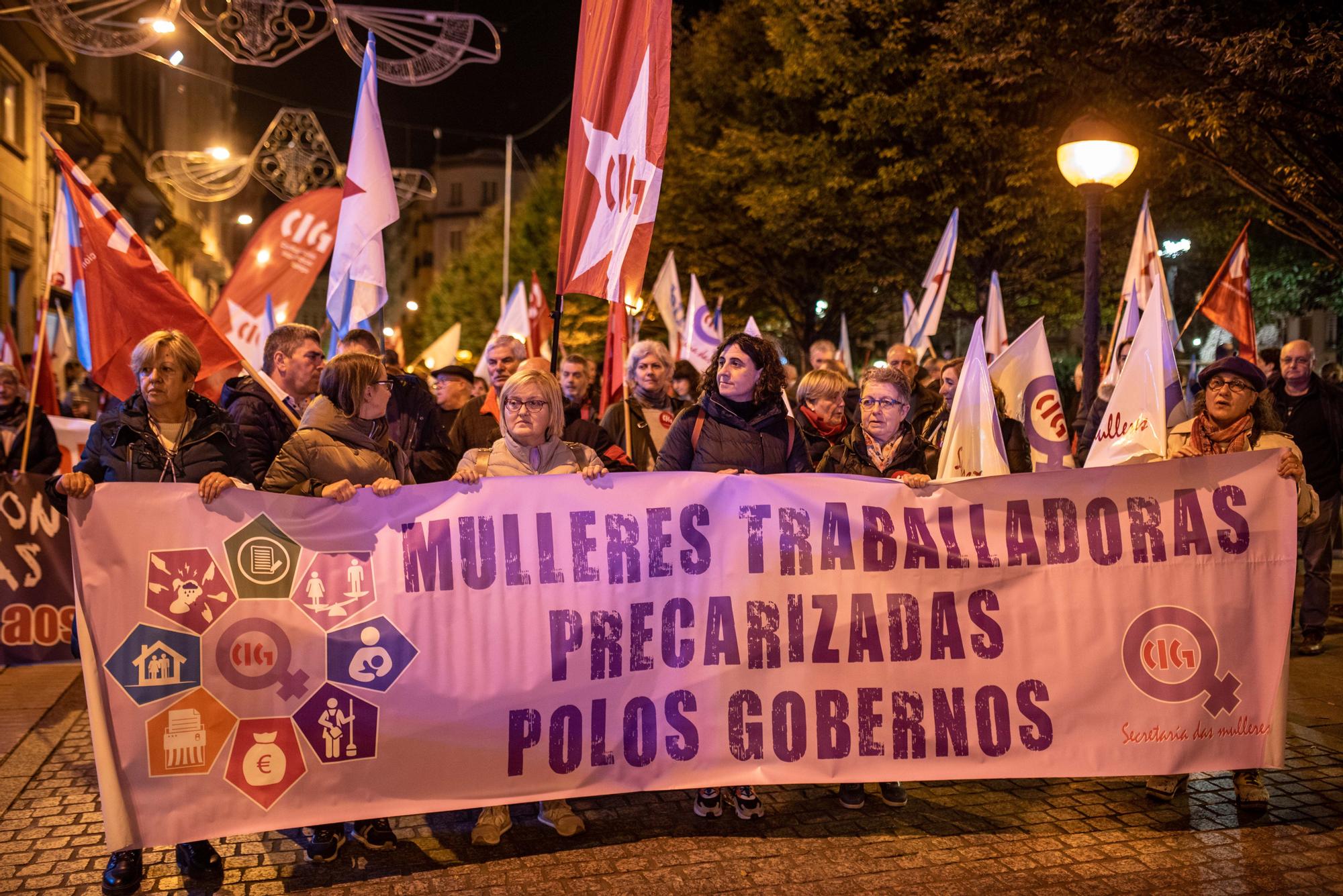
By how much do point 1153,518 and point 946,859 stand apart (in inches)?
62.9

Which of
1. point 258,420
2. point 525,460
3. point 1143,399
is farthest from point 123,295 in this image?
point 1143,399

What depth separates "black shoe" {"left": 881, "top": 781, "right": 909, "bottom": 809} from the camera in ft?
15.9

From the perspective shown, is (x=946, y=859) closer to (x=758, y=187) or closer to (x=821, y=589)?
(x=821, y=589)

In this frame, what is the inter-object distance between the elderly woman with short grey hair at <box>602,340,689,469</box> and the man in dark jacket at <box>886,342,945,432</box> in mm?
1599

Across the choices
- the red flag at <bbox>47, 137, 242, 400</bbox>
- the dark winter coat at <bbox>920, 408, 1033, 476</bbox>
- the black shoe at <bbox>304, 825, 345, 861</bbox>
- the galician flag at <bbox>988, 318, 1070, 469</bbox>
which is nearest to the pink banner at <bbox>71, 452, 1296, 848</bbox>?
the black shoe at <bbox>304, 825, 345, 861</bbox>

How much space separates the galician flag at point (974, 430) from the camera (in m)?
5.61

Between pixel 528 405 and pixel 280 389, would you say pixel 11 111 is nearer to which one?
pixel 280 389

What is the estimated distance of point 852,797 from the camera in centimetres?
481

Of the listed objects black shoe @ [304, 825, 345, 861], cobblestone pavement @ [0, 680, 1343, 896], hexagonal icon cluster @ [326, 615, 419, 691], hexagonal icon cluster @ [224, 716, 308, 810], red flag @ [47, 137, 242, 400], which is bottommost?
cobblestone pavement @ [0, 680, 1343, 896]

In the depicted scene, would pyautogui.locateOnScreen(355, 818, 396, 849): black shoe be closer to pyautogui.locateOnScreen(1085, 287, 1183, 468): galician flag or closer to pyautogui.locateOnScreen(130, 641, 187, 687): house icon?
pyautogui.locateOnScreen(130, 641, 187, 687): house icon

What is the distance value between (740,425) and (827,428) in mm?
1084

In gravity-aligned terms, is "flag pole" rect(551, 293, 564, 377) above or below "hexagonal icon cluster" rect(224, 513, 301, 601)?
above

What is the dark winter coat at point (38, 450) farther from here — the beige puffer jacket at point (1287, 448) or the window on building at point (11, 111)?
the window on building at point (11, 111)

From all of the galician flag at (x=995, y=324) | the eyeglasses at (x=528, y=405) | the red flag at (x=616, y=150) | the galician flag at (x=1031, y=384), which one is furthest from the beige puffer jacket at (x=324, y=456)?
the galician flag at (x=995, y=324)
